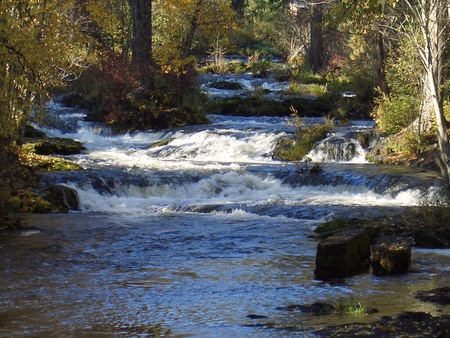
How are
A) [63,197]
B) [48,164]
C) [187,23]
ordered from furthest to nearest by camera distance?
[187,23] → [48,164] → [63,197]

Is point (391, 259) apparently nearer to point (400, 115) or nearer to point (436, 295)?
point (436, 295)

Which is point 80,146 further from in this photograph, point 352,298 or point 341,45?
point 341,45

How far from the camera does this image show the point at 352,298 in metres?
8.25

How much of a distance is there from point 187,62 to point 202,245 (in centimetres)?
1613

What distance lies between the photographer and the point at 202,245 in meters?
11.7

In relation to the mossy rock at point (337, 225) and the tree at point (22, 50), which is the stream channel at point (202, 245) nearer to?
the mossy rock at point (337, 225)

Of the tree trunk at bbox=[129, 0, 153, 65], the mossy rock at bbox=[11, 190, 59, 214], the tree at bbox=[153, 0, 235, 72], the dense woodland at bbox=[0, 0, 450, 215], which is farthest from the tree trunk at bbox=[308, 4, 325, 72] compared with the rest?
the mossy rock at bbox=[11, 190, 59, 214]

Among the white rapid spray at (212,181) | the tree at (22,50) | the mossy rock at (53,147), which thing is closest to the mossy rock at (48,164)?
the white rapid spray at (212,181)

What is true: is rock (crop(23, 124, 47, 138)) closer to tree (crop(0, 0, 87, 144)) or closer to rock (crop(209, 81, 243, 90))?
tree (crop(0, 0, 87, 144))

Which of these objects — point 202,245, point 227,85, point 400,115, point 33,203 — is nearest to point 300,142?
point 400,115

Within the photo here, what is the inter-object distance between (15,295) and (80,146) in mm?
14326

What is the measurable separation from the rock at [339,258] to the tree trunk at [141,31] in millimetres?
20502

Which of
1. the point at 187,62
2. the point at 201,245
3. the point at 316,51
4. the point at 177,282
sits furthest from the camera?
the point at 316,51

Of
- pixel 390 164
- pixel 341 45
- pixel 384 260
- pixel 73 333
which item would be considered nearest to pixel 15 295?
pixel 73 333
